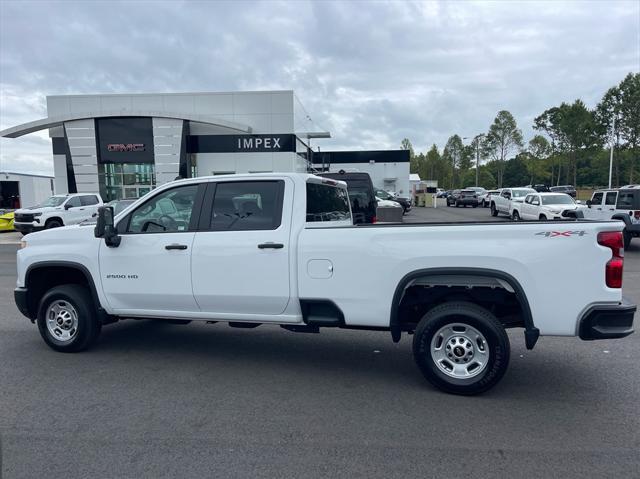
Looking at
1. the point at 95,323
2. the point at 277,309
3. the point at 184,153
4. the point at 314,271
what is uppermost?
the point at 184,153

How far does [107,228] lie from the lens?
193 inches

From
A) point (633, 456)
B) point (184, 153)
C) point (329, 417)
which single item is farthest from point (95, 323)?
point (184, 153)

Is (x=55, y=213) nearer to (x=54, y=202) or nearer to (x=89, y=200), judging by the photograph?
(x=54, y=202)

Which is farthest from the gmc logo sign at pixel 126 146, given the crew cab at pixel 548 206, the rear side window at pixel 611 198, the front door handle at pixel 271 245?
the front door handle at pixel 271 245

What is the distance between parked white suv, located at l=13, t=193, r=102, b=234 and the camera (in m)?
18.6

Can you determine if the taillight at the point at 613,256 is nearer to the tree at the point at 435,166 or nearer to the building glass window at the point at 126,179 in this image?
the building glass window at the point at 126,179

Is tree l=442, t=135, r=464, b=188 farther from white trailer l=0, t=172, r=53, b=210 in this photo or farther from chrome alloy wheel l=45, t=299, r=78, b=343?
chrome alloy wheel l=45, t=299, r=78, b=343

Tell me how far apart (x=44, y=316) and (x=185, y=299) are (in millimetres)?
1865

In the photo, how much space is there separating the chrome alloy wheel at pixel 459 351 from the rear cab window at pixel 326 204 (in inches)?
65.3

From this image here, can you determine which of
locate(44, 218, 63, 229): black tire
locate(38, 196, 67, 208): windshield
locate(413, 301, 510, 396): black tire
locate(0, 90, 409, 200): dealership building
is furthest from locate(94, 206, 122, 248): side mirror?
locate(0, 90, 409, 200): dealership building

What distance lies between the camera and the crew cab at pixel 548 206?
19.0 metres

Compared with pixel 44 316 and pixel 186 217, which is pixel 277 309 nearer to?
pixel 186 217

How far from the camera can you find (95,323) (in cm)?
537

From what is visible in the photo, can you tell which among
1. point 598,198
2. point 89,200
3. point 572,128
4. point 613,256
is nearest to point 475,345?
point 613,256
